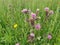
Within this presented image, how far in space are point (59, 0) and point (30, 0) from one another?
0.58m

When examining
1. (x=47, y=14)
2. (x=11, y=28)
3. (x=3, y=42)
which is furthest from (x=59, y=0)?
(x=3, y=42)

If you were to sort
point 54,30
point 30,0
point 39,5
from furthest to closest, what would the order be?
point 30,0
point 39,5
point 54,30

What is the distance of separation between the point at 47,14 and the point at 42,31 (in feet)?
0.89

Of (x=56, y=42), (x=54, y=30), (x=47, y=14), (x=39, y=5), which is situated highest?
(x=39, y=5)

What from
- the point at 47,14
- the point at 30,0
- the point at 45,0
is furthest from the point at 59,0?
the point at 47,14

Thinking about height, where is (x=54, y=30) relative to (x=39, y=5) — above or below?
below

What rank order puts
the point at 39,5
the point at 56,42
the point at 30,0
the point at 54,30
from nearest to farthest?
the point at 56,42 → the point at 54,30 → the point at 39,5 → the point at 30,0

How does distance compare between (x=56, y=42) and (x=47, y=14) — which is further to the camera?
(x=47, y=14)

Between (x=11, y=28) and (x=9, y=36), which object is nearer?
(x=9, y=36)

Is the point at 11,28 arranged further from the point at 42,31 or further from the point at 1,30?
the point at 42,31

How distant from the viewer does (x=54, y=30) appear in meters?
3.43

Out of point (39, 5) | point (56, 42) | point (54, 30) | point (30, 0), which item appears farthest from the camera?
point (30, 0)

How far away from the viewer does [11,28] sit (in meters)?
3.51

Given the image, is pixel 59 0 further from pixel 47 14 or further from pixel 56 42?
pixel 56 42
